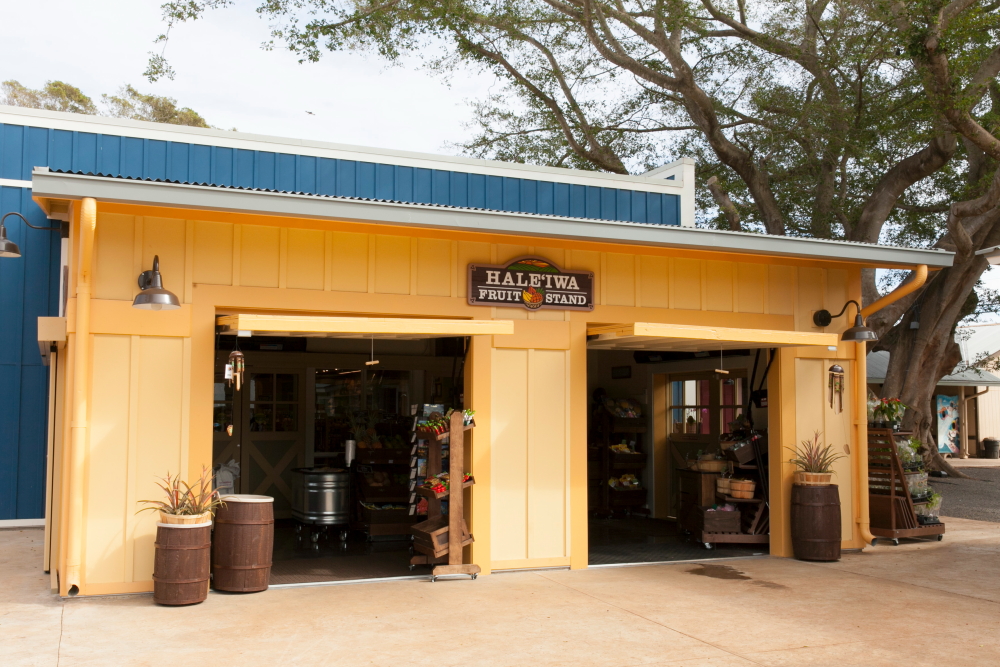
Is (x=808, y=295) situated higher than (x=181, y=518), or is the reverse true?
(x=808, y=295)

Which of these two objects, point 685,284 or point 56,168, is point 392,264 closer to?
point 685,284

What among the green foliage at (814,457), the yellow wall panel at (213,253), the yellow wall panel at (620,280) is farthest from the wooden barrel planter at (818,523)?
the yellow wall panel at (213,253)

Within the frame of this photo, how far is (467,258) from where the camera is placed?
7.90m

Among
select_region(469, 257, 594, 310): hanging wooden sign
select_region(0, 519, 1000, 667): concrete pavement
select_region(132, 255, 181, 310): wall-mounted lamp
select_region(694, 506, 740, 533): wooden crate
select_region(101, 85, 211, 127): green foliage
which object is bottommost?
select_region(0, 519, 1000, 667): concrete pavement

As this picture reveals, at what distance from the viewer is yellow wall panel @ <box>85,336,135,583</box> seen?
21.8ft

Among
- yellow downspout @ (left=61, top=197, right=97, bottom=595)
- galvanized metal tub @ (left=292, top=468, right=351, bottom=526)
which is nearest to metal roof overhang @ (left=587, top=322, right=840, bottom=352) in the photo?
galvanized metal tub @ (left=292, top=468, right=351, bottom=526)

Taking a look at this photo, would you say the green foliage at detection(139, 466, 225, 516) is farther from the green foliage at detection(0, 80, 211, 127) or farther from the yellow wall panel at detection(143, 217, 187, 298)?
the green foliage at detection(0, 80, 211, 127)

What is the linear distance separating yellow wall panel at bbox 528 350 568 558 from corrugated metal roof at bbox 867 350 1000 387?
1807 centimetres

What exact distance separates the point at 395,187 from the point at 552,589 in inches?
211

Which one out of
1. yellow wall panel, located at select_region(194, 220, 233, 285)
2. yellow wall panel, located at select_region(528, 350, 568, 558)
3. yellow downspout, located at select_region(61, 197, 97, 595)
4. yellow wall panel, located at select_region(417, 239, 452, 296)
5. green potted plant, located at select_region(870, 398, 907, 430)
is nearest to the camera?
yellow downspout, located at select_region(61, 197, 97, 595)

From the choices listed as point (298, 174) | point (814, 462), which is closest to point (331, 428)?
point (298, 174)

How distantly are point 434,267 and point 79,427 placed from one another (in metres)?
3.11

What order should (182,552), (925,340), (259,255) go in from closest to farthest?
(182,552) < (259,255) < (925,340)

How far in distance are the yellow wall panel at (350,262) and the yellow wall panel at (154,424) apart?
4.56 ft
